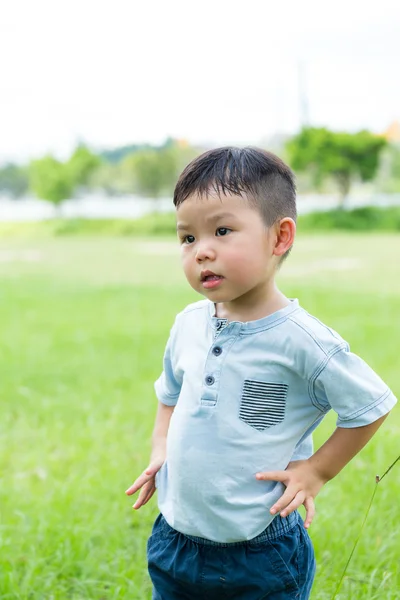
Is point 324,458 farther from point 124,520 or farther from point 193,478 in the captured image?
point 124,520

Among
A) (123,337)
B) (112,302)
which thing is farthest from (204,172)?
(112,302)

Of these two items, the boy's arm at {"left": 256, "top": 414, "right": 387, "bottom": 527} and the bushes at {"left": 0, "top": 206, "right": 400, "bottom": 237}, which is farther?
the bushes at {"left": 0, "top": 206, "right": 400, "bottom": 237}

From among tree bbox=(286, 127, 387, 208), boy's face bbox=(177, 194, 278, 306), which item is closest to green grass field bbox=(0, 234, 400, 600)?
boy's face bbox=(177, 194, 278, 306)

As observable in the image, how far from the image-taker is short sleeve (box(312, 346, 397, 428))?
4.71ft

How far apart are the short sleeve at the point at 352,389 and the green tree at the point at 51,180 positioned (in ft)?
74.1

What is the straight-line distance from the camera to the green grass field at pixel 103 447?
7.16 feet

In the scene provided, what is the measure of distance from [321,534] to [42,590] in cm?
79

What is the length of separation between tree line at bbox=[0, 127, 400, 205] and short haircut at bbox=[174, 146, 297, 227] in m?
21.7

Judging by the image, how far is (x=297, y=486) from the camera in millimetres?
1485

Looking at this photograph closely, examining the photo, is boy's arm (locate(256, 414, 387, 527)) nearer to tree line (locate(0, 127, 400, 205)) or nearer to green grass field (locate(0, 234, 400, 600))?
green grass field (locate(0, 234, 400, 600))

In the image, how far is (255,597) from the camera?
1.52 metres

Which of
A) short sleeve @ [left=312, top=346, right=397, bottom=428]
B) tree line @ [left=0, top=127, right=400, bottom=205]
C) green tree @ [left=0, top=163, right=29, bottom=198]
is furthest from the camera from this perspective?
tree line @ [left=0, top=127, right=400, bottom=205]

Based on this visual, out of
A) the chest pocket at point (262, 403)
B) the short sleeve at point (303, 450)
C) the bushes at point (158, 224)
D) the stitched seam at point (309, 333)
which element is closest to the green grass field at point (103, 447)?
the short sleeve at point (303, 450)

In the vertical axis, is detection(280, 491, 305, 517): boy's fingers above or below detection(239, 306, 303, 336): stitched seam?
below
